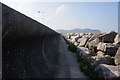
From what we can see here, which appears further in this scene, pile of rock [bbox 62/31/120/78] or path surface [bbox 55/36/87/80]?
pile of rock [bbox 62/31/120/78]

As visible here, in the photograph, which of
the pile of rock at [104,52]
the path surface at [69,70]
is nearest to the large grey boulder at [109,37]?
the pile of rock at [104,52]

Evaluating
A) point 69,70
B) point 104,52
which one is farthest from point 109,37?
point 69,70

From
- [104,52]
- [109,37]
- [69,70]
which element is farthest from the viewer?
[109,37]

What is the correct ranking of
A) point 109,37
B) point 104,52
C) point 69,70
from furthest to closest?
point 109,37, point 104,52, point 69,70

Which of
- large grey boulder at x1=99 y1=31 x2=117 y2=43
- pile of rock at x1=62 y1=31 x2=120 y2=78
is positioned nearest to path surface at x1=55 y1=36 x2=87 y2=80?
pile of rock at x1=62 y1=31 x2=120 y2=78

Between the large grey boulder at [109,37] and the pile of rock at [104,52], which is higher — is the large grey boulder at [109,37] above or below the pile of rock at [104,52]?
above

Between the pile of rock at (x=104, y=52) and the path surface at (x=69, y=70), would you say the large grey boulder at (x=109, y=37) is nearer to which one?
the pile of rock at (x=104, y=52)

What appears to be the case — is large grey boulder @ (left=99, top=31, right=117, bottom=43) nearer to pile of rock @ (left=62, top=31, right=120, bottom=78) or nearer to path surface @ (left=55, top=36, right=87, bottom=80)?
pile of rock @ (left=62, top=31, right=120, bottom=78)

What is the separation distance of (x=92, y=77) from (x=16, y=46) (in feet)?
8.87

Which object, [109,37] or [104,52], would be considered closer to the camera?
[104,52]

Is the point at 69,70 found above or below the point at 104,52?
below

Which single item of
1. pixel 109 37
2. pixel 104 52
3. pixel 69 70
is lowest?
pixel 69 70

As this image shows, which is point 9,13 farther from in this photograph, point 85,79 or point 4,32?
point 85,79

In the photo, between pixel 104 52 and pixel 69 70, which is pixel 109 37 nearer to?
pixel 104 52
